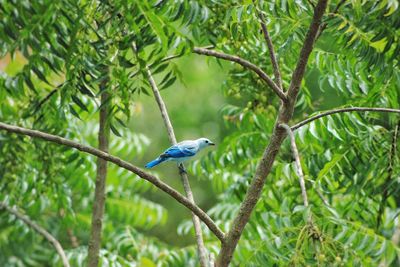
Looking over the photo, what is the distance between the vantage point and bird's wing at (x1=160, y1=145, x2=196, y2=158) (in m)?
4.75

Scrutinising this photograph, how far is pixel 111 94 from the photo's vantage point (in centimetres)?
402

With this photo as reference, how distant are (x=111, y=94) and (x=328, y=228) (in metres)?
1.33

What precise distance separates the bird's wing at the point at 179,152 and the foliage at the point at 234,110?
0.35 meters

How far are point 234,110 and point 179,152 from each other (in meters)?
1.06

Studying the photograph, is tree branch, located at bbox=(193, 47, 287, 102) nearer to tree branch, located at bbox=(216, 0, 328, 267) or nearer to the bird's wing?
tree branch, located at bbox=(216, 0, 328, 267)

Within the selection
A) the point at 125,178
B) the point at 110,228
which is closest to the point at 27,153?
the point at 125,178

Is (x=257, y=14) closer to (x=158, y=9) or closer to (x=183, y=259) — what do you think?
(x=158, y=9)

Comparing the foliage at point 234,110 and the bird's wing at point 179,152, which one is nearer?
the foliage at point 234,110

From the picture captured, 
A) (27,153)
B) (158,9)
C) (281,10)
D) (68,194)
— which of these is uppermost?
(158,9)

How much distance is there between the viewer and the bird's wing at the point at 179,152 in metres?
4.75

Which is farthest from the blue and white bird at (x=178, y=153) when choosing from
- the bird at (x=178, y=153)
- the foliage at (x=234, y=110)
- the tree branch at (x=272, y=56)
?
the tree branch at (x=272, y=56)

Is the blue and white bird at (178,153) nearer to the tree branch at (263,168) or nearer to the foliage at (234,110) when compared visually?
the foliage at (234,110)

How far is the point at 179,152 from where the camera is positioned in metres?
4.83

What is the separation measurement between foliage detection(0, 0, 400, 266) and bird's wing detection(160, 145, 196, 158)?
13.6 inches
